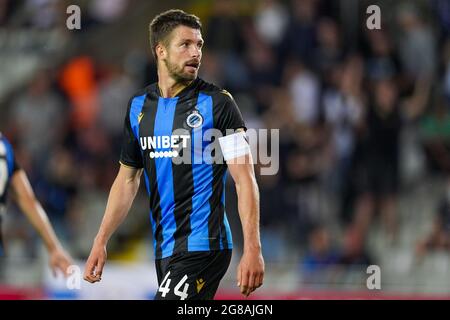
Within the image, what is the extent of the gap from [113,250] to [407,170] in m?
3.41

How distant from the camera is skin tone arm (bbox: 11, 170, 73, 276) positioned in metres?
7.19

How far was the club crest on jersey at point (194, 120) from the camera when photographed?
5.86m

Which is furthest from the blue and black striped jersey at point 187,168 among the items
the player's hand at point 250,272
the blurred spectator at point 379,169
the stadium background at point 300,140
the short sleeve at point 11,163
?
the blurred spectator at point 379,169

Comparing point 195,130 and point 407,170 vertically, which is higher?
point 195,130

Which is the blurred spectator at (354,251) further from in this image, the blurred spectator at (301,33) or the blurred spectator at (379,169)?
the blurred spectator at (301,33)

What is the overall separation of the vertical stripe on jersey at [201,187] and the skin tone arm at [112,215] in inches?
20.2

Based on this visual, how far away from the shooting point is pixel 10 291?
32.4 feet

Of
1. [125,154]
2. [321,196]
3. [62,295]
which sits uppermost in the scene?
[125,154]

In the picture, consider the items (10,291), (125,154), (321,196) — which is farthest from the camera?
(321,196)

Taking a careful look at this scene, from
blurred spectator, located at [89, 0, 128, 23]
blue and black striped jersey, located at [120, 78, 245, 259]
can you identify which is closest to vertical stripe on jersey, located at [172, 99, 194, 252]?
blue and black striped jersey, located at [120, 78, 245, 259]

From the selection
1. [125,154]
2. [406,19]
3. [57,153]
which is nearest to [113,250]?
[57,153]

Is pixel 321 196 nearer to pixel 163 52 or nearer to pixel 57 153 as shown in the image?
pixel 57 153

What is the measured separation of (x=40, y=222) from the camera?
290 inches

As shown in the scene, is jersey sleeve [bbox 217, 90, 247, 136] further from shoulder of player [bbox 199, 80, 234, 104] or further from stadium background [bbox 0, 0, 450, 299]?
stadium background [bbox 0, 0, 450, 299]
